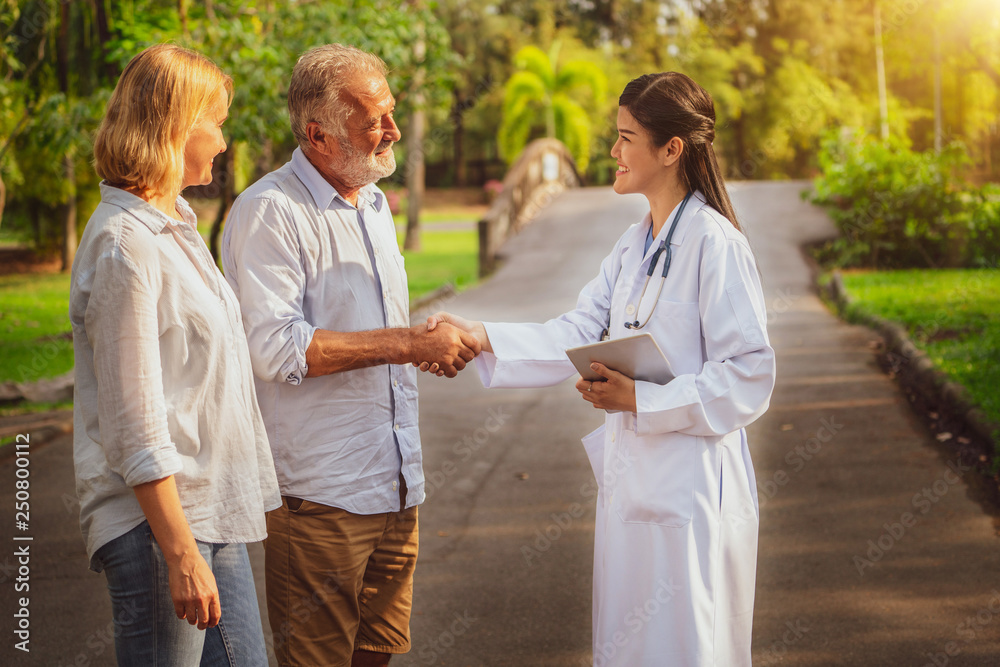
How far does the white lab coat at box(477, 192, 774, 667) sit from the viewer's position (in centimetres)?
252

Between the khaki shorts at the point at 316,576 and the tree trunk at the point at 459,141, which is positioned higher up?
the tree trunk at the point at 459,141

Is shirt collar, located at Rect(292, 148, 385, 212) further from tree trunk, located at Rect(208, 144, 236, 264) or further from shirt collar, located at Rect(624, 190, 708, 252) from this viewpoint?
tree trunk, located at Rect(208, 144, 236, 264)

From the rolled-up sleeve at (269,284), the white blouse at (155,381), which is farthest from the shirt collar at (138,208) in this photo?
the rolled-up sleeve at (269,284)

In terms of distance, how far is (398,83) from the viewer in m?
11.7

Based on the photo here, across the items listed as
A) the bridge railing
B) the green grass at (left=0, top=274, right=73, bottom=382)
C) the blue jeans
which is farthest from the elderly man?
the bridge railing

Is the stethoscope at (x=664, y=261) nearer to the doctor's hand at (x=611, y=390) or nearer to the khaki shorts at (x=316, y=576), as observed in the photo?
the doctor's hand at (x=611, y=390)

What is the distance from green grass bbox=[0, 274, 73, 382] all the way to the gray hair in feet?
26.7

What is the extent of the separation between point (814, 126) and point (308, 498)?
37.0 meters

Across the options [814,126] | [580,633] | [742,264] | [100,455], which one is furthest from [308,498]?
[814,126]

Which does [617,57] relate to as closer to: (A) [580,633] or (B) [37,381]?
(B) [37,381]

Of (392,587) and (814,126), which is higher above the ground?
(814,126)

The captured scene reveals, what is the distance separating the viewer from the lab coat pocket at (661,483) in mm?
2564

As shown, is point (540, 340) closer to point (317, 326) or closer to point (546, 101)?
point (317, 326)

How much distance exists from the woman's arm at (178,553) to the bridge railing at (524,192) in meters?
14.7
